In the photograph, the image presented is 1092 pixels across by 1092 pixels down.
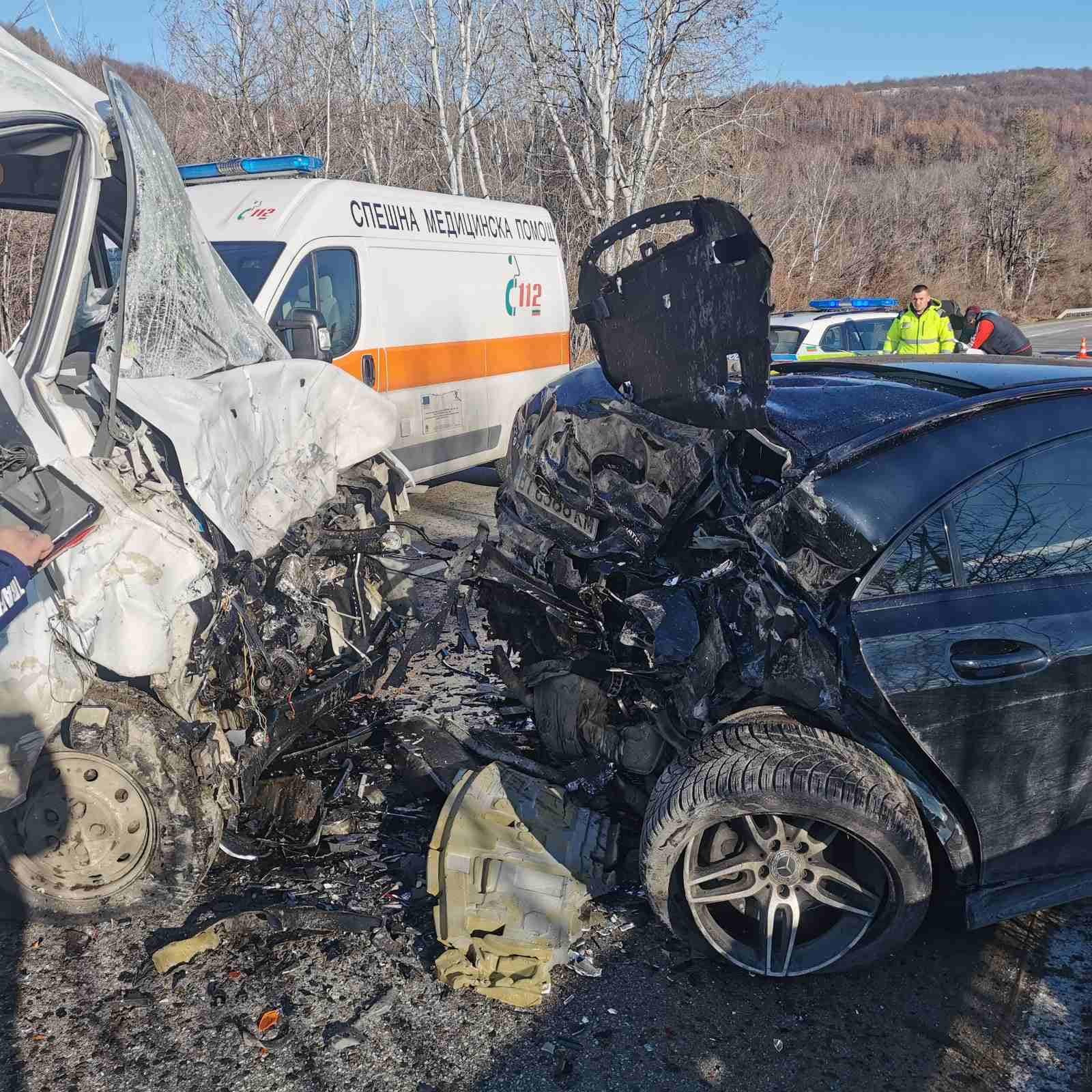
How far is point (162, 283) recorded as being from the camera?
3369 millimetres

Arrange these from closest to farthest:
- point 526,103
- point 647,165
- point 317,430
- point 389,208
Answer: point 317,430, point 389,208, point 647,165, point 526,103

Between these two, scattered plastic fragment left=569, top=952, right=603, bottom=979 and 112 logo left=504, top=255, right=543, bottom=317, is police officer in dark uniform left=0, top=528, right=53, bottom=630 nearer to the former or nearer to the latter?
scattered plastic fragment left=569, top=952, right=603, bottom=979

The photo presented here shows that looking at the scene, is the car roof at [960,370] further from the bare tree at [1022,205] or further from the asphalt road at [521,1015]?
the bare tree at [1022,205]

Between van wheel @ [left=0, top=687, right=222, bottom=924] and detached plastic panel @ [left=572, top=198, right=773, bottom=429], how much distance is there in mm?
1968

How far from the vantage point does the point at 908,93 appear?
98938 mm

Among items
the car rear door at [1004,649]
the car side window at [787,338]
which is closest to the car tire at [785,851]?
the car rear door at [1004,649]

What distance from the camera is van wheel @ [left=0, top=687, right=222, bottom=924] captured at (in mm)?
2748

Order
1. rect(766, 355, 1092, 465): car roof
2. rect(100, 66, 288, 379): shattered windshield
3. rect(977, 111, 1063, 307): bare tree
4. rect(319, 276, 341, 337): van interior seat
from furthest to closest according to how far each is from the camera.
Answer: rect(977, 111, 1063, 307): bare tree
rect(319, 276, 341, 337): van interior seat
rect(100, 66, 288, 379): shattered windshield
rect(766, 355, 1092, 465): car roof

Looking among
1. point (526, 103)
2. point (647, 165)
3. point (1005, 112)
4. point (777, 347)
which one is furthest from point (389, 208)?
point (1005, 112)

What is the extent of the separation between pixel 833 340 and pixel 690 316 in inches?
322

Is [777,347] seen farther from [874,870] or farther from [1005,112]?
[1005,112]

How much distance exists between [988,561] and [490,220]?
24.1ft

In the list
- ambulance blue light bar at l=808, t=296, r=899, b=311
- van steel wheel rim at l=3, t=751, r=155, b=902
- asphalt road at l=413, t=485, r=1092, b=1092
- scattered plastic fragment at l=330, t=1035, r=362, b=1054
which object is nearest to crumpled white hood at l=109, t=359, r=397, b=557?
van steel wheel rim at l=3, t=751, r=155, b=902

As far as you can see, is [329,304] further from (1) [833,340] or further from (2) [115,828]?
(1) [833,340]
